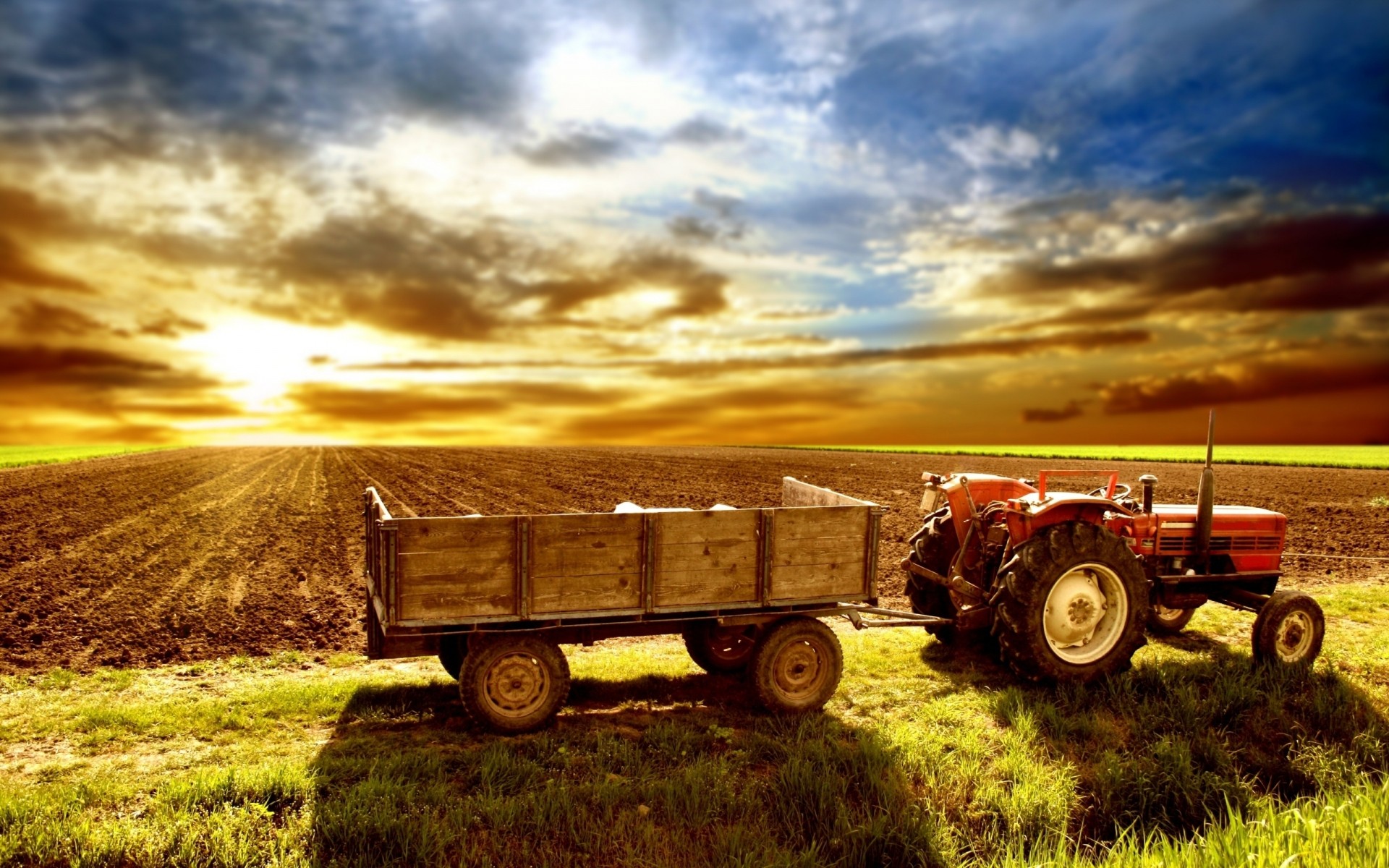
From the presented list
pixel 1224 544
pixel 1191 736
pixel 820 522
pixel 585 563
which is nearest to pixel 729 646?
pixel 820 522

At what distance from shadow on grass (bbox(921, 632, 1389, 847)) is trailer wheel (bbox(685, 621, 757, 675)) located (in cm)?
190

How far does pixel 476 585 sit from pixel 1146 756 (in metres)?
5.10

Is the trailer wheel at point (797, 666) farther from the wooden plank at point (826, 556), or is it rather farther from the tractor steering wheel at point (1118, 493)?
the tractor steering wheel at point (1118, 493)

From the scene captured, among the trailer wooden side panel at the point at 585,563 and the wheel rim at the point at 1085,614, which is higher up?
the trailer wooden side panel at the point at 585,563

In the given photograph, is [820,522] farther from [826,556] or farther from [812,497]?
[812,497]

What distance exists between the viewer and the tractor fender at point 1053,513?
7098 mm

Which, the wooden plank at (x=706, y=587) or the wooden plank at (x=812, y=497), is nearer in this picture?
the wooden plank at (x=706, y=587)

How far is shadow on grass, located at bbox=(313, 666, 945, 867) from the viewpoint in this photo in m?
4.52

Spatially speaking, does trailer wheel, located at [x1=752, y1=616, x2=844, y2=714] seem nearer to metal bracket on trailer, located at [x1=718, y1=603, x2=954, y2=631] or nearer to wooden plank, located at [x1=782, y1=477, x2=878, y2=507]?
metal bracket on trailer, located at [x1=718, y1=603, x2=954, y2=631]

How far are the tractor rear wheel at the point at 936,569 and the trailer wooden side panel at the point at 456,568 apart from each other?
4.28m

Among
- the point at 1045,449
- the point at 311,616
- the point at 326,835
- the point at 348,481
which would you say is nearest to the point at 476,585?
the point at 326,835

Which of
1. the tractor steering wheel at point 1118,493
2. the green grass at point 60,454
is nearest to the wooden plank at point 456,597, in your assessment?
the tractor steering wheel at point 1118,493

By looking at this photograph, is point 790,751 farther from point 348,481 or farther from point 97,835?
point 348,481

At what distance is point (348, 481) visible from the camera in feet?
102
